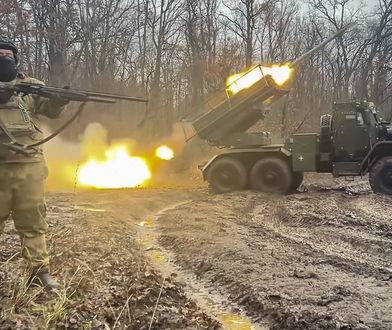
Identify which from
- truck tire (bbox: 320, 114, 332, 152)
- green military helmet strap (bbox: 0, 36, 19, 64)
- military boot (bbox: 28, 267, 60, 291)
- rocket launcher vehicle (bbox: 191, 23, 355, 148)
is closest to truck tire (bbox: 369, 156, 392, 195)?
truck tire (bbox: 320, 114, 332, 152)

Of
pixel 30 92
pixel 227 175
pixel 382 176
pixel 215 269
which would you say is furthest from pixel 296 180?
pixel 30 92

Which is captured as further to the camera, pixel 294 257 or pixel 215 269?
pixel 294 257

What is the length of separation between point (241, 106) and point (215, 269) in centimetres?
1016

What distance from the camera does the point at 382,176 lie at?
14742mm

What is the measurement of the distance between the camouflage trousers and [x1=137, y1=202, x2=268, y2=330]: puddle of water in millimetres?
1818

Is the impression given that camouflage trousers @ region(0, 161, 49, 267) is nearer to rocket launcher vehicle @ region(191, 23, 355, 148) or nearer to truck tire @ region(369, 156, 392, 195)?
truck tire @ region(369, 156, 392, 195)

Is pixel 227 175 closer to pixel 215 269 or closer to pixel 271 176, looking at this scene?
pixel 271 176

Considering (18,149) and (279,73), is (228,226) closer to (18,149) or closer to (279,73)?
(18,149)

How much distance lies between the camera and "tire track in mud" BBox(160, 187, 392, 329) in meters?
5.18

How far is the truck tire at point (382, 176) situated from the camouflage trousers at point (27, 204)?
11815 millimetres

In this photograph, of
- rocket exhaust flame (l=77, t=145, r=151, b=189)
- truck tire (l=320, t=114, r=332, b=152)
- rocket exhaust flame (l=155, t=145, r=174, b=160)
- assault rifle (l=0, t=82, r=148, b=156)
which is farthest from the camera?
rocket exhaust flame (l=155, t=145, r=174, b=160)

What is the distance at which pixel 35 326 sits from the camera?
396 cm

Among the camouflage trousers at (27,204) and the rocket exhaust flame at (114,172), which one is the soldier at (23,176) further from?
the rocket exhaust flame at (114,172)

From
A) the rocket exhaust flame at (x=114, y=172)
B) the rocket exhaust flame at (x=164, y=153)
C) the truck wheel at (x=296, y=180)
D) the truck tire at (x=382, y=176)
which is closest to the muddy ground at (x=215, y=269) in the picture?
the truck tire at (x=382, y=176)
